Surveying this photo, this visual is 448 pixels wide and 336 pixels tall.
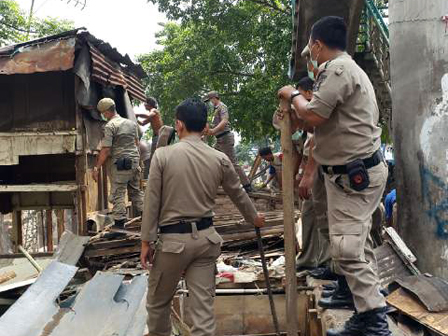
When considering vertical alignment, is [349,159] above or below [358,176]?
above

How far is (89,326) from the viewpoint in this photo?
4.78 m

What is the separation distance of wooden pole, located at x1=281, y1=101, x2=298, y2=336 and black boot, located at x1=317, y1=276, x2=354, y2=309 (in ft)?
1.62

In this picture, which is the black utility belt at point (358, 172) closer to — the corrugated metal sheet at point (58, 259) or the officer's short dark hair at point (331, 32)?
the officer's short dark hair at point (331, 32)

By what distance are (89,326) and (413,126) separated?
11.8 ft

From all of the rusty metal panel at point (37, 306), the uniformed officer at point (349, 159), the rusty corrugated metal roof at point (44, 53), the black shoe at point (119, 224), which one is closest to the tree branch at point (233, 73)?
the rusty corrugated metal roof at point (44, 53)

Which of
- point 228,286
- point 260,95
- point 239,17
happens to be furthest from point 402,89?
point 239,17

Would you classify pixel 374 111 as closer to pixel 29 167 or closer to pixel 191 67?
pixel 29 167

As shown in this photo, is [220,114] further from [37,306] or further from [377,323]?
[377,323]

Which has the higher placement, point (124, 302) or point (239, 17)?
point (239, 17)

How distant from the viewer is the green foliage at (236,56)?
14781mm

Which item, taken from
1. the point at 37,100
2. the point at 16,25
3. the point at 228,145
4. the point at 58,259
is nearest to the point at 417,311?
the point at 58,259

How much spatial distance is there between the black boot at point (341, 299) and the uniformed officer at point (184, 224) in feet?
3.10

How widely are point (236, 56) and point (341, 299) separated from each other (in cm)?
1344

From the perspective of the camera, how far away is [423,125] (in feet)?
14.3
